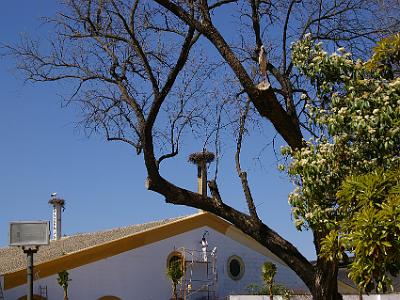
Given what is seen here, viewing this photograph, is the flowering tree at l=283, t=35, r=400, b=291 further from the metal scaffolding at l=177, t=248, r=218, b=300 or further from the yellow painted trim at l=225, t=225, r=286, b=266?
the yellow painted trim at l=225, t=225, r=286, b=266

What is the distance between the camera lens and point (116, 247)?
90.1 ft

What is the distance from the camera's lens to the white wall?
26406 mm

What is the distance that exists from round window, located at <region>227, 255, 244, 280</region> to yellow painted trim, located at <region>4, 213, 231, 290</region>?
119 centimetres

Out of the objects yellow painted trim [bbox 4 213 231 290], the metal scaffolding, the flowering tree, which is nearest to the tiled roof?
yellow painted trim [bbox 4 213 231 290]

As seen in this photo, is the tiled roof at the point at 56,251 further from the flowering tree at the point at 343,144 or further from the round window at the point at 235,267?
the flowering tree at the point at 343,144

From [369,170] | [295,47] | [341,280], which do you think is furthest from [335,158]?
[341,280]

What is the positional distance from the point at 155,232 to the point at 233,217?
44.5 feet

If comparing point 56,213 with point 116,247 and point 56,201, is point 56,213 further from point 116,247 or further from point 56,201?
point 116,247

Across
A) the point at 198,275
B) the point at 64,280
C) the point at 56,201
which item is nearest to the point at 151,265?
the point at 198,275

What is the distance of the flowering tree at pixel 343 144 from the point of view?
10023 mm

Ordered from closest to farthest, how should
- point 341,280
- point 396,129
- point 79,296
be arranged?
point 396,129 < point 79,296 < point 341,280

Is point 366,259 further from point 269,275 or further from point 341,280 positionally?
point 341,280

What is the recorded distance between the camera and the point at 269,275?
2642cm

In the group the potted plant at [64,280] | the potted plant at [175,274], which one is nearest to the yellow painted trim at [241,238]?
the potted plant at [175,274]
